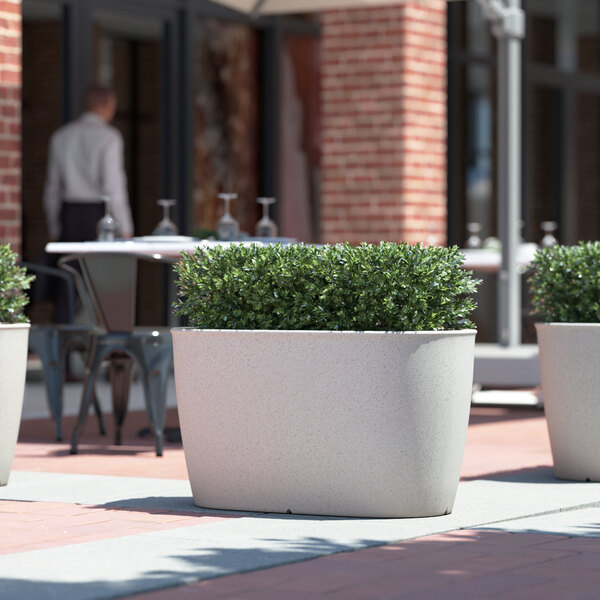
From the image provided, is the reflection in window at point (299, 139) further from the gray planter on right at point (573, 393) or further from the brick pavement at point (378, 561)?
the gray planter on right at point (573, 393)

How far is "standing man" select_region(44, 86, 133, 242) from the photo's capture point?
11.6m

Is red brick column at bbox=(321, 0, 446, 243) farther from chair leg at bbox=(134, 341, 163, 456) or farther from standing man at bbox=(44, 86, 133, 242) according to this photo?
chair leg at bbox=(134, 341, 163, 456)

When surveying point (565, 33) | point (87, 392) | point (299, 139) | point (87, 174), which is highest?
point (565, 33)

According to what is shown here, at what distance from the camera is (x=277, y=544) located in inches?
208

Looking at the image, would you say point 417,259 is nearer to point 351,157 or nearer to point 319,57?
point 351,157

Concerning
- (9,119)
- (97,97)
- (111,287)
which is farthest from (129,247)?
(97,97)

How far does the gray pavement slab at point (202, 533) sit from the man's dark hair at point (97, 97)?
4.86m

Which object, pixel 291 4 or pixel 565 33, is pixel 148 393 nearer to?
pixel 291 4

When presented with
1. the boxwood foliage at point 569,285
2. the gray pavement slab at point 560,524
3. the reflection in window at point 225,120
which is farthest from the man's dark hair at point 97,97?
the gray pavement slab at point 560,524

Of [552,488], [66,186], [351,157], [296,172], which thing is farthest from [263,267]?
[296,172]

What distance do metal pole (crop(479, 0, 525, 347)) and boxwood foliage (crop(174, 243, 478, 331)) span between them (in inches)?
188

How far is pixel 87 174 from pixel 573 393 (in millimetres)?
5753

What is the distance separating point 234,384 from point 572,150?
13428 mm

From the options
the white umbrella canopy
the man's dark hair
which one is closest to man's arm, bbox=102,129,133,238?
the man's dark hair
